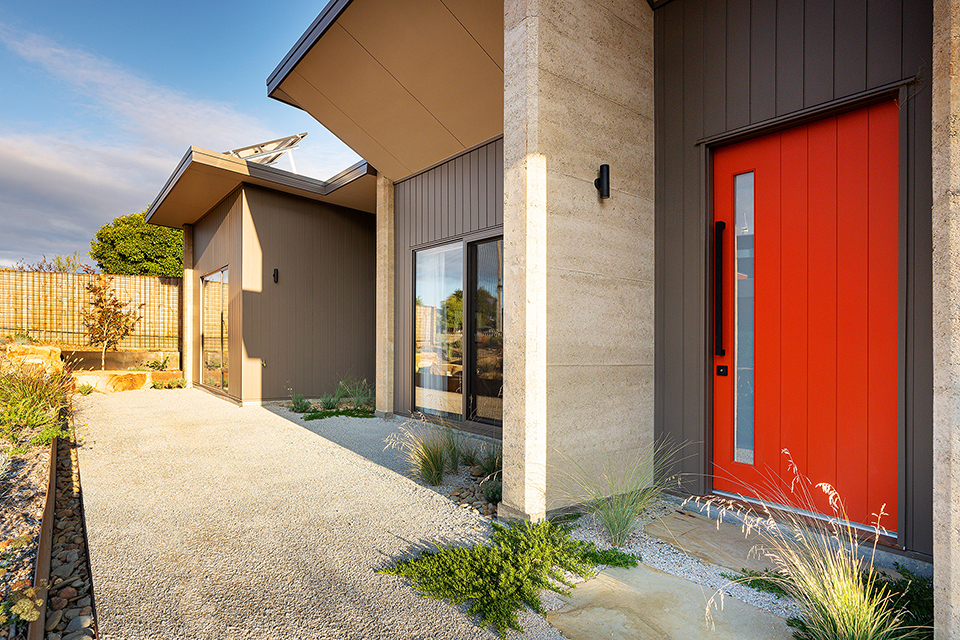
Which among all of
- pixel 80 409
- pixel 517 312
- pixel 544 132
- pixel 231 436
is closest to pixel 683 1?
pixel 544 132

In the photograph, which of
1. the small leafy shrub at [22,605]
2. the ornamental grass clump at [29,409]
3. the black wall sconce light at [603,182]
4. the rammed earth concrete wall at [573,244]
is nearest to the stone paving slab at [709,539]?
the rammed earth concrete wall at [573,244]

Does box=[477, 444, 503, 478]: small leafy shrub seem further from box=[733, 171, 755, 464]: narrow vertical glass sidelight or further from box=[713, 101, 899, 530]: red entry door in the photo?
box=[733, 171, 755, 464]: narrow vertical glass sidelight

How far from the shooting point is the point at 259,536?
245 centimetres

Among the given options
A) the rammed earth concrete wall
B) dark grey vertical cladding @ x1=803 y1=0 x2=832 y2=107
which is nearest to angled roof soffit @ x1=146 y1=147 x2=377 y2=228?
the rammed earth concrete wall

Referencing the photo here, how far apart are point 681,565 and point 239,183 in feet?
25.0

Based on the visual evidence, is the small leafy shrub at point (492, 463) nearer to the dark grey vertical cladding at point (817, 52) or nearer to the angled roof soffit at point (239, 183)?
the dark grey vertical cladding at point (817, 52)

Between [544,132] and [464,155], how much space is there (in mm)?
2791

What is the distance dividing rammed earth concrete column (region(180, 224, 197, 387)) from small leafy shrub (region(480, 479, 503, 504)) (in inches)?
335

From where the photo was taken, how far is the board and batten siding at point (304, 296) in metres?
7.25

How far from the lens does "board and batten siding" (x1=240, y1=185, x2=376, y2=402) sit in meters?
7.25

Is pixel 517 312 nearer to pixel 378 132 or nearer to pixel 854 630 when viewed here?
pixel 854 630

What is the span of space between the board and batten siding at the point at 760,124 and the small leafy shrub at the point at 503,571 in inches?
50.9

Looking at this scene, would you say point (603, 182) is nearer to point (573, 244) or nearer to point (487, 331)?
point (573, 244)

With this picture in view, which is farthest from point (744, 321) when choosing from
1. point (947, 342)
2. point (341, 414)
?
point (341, 414)
